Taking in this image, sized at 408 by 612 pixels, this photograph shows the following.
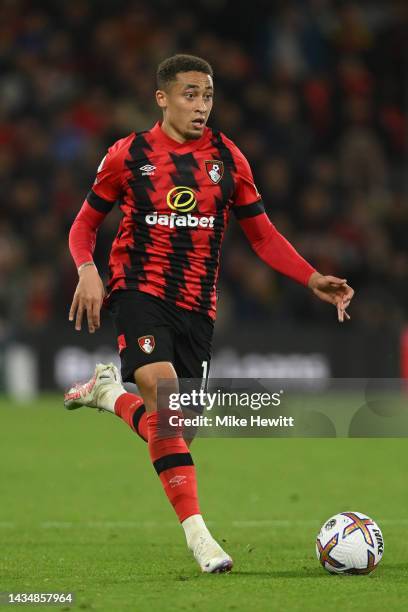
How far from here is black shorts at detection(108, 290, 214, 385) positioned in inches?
225

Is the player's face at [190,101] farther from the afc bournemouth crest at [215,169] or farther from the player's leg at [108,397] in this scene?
the player's leg at [108,397]

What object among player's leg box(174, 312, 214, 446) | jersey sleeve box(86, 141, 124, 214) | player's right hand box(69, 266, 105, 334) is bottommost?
player's leg box(174, 312, 214, 446)

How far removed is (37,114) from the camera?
1653cm

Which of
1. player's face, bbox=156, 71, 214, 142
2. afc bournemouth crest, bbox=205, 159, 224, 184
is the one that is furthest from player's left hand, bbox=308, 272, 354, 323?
player's face, bbox=156, 71, 214, 142

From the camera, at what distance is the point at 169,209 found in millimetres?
5895

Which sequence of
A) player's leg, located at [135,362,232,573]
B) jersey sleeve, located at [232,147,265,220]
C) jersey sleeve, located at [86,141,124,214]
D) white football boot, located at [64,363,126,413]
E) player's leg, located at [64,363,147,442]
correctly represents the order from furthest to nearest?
white football boot, located at [64,363,126,413]
player's leg, located at [64,363,147,442]
jersey sleeve, located at [232,147,265,220]
jersey sleeve, located at [86,141,124,214]
player's leg, located at [135,362,232,573]

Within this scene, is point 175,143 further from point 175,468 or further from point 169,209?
point 175,468

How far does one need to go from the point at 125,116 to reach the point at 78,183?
3.50 ft

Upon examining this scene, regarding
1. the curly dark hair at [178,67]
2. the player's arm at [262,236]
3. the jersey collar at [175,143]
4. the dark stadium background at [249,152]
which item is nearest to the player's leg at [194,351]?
the player's arm at [262,236]

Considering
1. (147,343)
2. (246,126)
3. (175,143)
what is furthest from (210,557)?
(246,126)

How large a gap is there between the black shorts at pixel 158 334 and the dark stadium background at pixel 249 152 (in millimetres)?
9198

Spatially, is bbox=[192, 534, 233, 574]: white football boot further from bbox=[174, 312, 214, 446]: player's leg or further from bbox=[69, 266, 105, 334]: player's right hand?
bbox=[69, 266, 105, 334]: player's right hand

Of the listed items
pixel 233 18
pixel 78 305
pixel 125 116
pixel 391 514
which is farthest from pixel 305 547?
pixel 233 18

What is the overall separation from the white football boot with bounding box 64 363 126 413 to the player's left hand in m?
1.19
